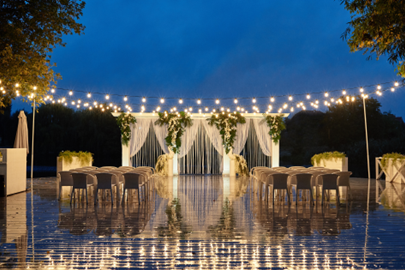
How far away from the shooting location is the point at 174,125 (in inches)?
599

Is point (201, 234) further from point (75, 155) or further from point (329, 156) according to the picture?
point (329, 156)

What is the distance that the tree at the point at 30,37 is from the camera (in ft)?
25.9

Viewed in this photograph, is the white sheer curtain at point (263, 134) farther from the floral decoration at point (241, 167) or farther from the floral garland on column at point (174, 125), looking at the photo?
the floral garland on column at point (174, 125)

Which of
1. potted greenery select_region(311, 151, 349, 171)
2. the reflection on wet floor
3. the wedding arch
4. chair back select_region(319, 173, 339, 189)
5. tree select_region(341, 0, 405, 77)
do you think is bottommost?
the reflection on wet floor

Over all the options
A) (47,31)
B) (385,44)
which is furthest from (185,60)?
(385,44)

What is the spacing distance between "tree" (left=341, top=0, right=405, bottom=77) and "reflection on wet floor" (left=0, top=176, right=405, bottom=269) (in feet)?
8.48

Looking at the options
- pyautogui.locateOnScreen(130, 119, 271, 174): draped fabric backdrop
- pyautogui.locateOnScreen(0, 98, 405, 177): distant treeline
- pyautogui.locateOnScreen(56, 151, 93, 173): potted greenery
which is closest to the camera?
pyautogui.locateOnScreen(56, 151, 93, 173): potted greenery

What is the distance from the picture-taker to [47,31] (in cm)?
855

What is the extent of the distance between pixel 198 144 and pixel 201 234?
422 inches

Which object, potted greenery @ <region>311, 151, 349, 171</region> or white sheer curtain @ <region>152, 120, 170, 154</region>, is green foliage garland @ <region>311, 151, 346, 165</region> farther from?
white sheer curtain @ <region>152, 120, 170, 154</region>

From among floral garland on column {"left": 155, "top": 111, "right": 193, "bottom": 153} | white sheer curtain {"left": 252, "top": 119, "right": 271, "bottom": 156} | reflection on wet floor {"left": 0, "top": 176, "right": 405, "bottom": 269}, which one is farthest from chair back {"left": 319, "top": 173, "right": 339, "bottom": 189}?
floral garland on column {"left": 155, "top": 111, "right": 193, "bottom": 153}

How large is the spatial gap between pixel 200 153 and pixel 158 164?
74.0 inches

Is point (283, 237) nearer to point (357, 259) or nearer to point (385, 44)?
point (357, 259)

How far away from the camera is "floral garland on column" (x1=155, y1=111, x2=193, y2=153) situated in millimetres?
15180
